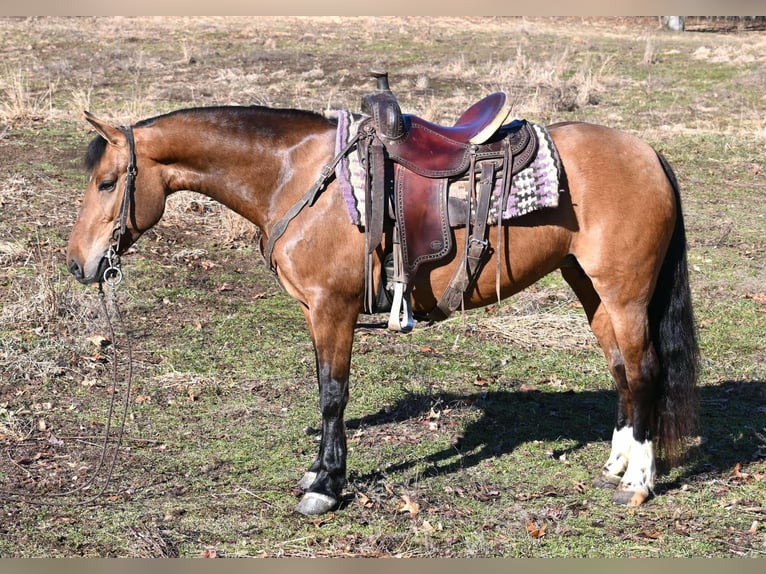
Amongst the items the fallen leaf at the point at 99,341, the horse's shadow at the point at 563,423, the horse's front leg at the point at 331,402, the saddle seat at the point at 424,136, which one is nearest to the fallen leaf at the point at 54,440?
the fallen leaf at the point at 99,341

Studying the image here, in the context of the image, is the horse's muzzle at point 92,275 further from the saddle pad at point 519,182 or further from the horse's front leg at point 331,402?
the saddle pad at point 519,182

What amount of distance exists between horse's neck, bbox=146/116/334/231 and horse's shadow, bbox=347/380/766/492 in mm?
1758

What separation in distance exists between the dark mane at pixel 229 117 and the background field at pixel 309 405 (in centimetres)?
129

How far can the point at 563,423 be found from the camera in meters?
6.33

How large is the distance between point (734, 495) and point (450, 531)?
5.65 ft

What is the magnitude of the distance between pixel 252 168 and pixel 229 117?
12.0 inches

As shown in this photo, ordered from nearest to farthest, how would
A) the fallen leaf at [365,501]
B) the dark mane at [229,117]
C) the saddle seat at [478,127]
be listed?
the dark mane at [229,117]
the saddle seat at [478,127]
the fallen leaf at [365,501]

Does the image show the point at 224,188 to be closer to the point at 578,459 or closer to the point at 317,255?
the point at 317,255

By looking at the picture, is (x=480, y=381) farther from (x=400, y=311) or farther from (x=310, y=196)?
(x=310, y=196)

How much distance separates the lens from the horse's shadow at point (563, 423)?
5730mm

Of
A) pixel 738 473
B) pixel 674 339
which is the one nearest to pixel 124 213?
pixel 674 339

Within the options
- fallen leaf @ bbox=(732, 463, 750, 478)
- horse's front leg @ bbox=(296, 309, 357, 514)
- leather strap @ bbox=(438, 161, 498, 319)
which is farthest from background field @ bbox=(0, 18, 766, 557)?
leather strap @ bbox=(438, 161, 498, 319)

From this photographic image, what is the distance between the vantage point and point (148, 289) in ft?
27.9

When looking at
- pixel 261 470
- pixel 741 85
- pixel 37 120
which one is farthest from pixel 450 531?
pixel 741 85
